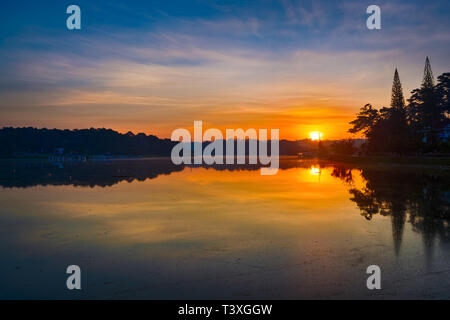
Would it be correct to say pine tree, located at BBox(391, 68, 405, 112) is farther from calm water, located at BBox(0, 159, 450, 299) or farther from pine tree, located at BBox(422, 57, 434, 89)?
calm water, located at BBox(0, 159, 450, 299)

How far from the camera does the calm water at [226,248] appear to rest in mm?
8320

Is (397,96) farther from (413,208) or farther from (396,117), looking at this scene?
(413,208)

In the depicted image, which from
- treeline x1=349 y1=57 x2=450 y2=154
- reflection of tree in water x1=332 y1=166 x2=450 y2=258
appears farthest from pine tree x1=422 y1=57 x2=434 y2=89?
reflection of tree in water x1=332 y1=166 x2=450 y2=258

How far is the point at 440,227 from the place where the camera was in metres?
14.3

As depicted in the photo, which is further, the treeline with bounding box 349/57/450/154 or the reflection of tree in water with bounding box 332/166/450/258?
the treeline with bounding box 349/57/450/154

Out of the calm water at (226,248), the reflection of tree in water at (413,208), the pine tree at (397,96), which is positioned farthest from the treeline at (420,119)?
the calm water at (226,248)

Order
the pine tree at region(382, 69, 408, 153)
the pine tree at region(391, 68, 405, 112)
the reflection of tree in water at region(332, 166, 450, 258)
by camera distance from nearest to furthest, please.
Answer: the reflection of tree in water at region(332, 166, 450, 258)
the pine tree at region(382, 69, 408, 153)
the pine tree at region(391, 68, 405, 112)

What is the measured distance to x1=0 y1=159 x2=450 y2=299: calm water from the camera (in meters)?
8.32

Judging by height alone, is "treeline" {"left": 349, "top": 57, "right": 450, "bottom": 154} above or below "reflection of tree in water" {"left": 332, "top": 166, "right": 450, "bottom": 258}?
above

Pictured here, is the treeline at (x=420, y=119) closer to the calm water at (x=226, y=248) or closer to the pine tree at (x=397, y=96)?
the pine tree at (x=397, y=96)

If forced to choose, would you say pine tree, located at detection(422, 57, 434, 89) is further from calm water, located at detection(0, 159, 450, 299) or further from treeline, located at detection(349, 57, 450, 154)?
calm water, located at detection(0, 159, 450, 299)

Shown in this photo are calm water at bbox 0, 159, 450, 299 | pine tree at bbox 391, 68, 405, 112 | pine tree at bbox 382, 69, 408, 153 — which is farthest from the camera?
pine tree at bbox 391, 68, 405, 112

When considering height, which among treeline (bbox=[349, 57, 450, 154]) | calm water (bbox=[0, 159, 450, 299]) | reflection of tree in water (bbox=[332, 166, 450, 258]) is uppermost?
treeline (bbox=[349, 57, 450, 154])
